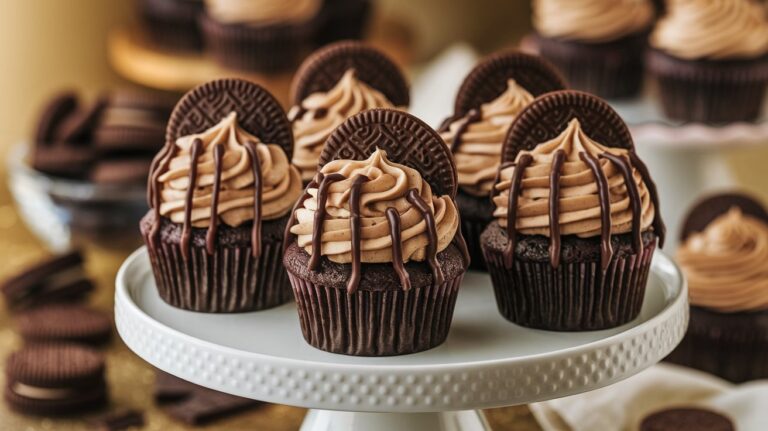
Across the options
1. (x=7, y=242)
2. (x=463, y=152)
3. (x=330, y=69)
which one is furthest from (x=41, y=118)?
(x=463, y=152)

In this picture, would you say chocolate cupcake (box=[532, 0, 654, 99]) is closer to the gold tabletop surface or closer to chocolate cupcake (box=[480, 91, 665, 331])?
the gold tabletop surface

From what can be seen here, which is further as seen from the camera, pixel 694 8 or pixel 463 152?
pixel 694 8

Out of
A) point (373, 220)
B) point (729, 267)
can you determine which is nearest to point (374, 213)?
point (373, 220)

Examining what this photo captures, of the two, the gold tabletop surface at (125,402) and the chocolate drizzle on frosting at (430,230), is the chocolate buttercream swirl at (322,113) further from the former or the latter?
the gold tabletop surface at (125,402)

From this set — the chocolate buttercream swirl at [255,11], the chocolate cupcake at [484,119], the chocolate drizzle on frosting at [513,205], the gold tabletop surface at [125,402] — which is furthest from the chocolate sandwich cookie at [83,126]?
the chocolate drizzle on frosting at [513,205]

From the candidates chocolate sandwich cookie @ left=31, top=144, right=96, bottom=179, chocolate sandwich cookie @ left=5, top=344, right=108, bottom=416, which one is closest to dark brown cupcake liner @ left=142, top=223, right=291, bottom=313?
chocolate sandwich cookie @ left=5, top=344, right=108, bottom=416

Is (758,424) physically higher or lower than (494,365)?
lower

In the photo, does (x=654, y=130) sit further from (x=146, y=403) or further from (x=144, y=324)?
(x=144, y=324)
